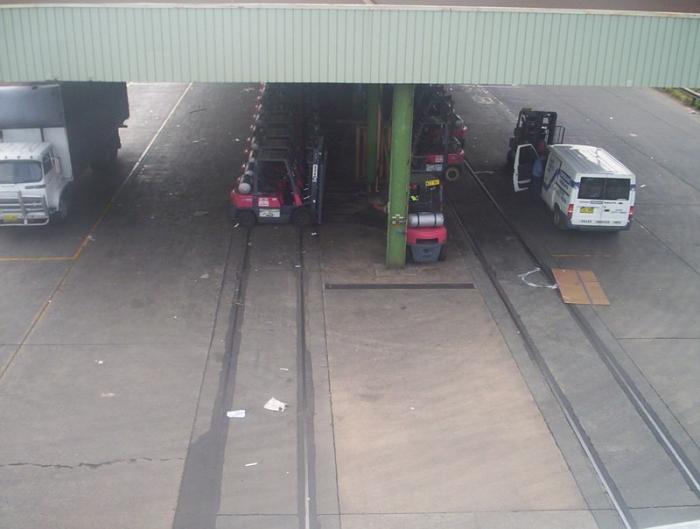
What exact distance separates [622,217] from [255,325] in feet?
32.7

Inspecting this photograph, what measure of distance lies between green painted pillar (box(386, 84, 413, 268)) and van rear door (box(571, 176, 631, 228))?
5020mm

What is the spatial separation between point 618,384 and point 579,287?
4009mm

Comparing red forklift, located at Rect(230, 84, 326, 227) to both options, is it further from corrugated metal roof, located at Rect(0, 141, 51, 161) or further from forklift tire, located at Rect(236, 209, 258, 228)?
corrugated metal roof, located at Rect(0, 141, 51, 161)

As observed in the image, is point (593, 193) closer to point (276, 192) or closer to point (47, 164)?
point (276, 192)

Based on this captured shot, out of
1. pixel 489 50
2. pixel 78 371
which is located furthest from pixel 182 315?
pixel 489 50

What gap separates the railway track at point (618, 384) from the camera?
1004 centimetres

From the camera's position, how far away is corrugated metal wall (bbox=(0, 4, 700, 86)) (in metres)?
13.1

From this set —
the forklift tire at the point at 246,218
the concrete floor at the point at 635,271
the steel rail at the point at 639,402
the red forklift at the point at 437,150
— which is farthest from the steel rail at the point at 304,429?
the red forklift at the point at 437,150

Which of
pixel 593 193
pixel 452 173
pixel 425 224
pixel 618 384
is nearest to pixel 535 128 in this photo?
pixel 452 173

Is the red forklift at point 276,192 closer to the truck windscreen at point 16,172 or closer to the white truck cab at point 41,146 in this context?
the white truck cab at point 41,146

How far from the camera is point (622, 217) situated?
18.1 meters

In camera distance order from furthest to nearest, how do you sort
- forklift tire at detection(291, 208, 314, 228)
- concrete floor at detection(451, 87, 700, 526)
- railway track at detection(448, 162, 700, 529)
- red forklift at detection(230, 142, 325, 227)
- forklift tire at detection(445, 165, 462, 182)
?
forklift tire at detection(445, 165, 462, 182) → forklift tire at detection(291, 208, 314, 228) → red forklift at detection(230, 142, 325, 227) → concrete floor at detection(451, 87, 700, 526) → railway track at detection(448, 162, 700, 529)

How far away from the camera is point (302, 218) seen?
62.8 ft

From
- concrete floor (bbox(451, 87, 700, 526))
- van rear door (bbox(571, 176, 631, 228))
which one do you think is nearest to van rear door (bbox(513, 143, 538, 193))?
concrete floor (bbox(451, 87, 700, 526))
